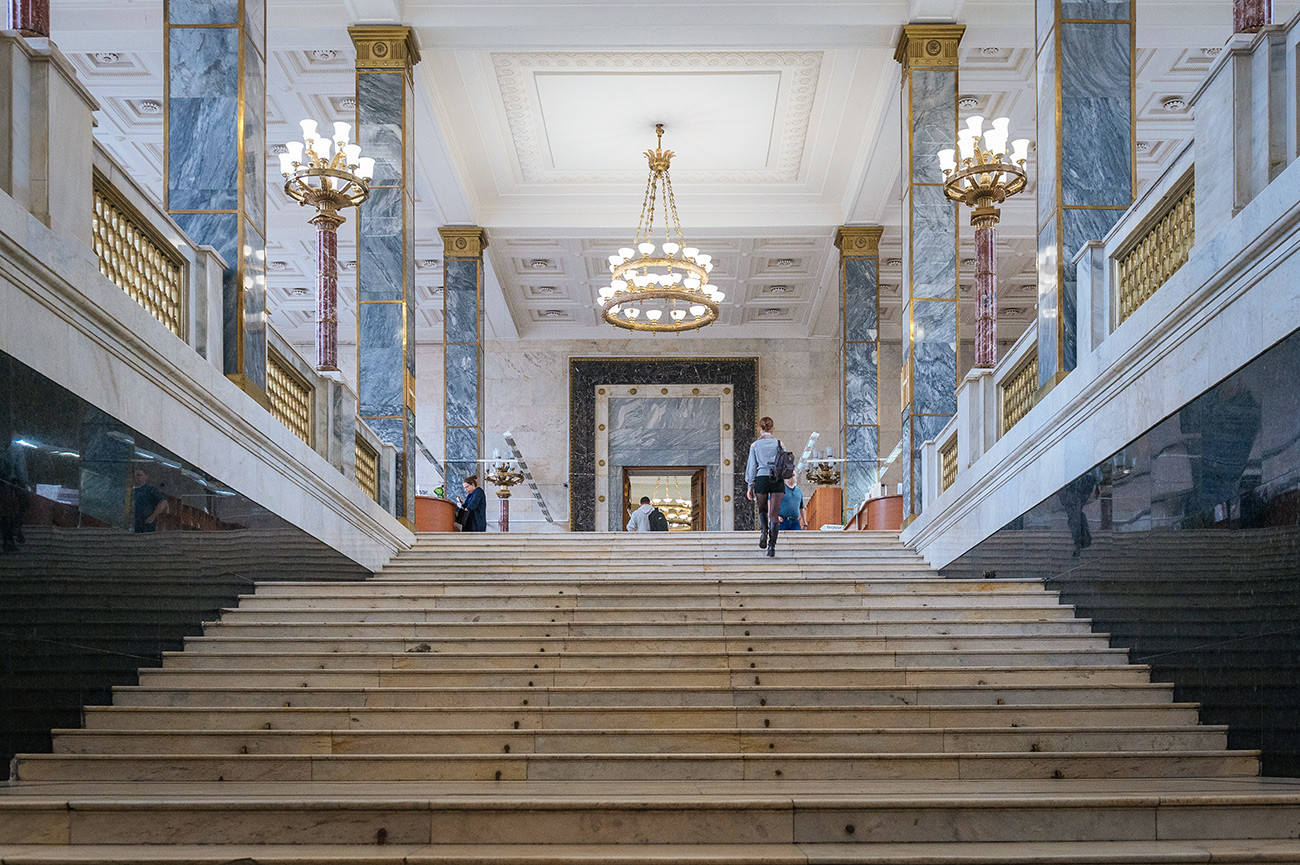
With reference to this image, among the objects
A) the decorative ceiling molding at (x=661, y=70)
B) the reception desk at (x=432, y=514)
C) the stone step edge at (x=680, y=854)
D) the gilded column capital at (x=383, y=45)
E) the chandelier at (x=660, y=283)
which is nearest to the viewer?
the stone step edge at (x=680, y=854)

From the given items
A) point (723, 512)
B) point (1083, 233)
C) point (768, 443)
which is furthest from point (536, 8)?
point (723, 512)

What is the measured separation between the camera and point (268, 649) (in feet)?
26.7

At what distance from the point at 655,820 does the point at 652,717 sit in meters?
1.87

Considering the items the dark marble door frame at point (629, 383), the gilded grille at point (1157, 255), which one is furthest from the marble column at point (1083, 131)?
the dark marble door frame at point (629, 383)

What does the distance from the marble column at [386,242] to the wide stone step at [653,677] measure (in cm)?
725

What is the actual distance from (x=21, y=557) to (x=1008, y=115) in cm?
1451

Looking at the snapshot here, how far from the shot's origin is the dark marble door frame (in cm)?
2689

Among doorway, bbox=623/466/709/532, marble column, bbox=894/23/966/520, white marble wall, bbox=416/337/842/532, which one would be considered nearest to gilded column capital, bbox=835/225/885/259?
marble column, bbox=894/23/966/520

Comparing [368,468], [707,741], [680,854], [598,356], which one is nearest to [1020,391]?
[707,741]

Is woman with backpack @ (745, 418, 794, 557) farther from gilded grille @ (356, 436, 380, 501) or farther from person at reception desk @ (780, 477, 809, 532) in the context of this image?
gilded grille @ (356, 436, 380, 501)

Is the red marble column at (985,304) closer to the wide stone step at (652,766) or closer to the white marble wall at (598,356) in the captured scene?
the wide stone step at (652,766)

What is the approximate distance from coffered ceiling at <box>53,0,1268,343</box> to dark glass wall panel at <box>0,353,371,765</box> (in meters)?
7.81

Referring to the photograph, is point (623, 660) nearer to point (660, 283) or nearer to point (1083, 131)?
point (1083, 131)

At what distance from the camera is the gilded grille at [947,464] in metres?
12.9
